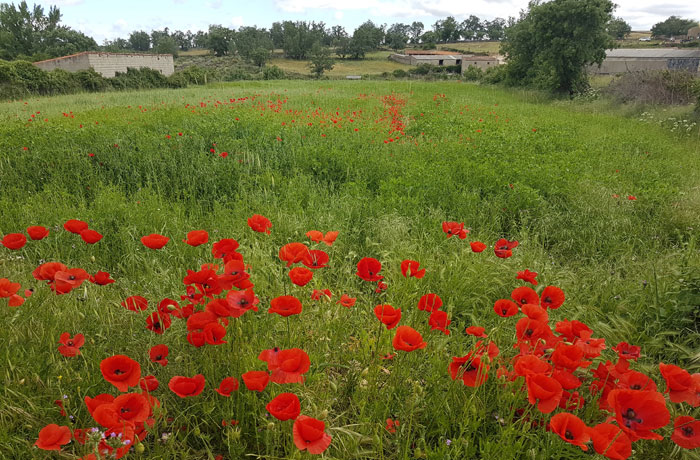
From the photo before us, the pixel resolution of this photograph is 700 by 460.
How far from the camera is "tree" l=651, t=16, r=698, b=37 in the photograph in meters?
83.0

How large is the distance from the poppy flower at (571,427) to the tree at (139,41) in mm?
133671

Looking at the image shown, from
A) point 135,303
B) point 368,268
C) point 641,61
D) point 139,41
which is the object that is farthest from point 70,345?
point 139,41

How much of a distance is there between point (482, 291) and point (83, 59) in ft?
131

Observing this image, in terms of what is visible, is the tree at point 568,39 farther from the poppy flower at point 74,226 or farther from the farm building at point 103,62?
the farm building at point 103,62

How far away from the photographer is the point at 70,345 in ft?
5.45

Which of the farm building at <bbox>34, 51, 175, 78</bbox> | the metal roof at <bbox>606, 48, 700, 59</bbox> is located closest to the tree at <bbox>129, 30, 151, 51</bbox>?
the farm building at <bbox>34, 51, 175, 78</bbox>

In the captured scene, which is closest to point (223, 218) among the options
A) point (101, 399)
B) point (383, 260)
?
point (383, 260)

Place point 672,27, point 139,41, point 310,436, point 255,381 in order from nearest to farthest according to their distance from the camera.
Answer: point 310,436 < point 255,381 < point 672,27 < point 139,41

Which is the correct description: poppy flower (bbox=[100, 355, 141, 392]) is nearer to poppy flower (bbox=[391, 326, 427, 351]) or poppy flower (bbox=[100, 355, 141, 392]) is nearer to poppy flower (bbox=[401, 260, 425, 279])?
poppy flower (bbox=[391, 326, 427, 351])

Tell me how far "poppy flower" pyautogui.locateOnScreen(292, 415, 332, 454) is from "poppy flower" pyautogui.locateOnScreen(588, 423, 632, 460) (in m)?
0.75

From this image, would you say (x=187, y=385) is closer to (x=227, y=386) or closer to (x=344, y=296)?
(x=227, y=386)

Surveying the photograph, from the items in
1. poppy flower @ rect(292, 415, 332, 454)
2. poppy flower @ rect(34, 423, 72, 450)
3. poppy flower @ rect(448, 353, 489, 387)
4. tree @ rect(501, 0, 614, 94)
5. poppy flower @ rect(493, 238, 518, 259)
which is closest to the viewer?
poppy flower @ rect(292, 415, 332, 454)

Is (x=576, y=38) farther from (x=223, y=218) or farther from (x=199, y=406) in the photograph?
(x=199, y=406)

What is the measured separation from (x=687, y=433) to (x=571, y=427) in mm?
453
